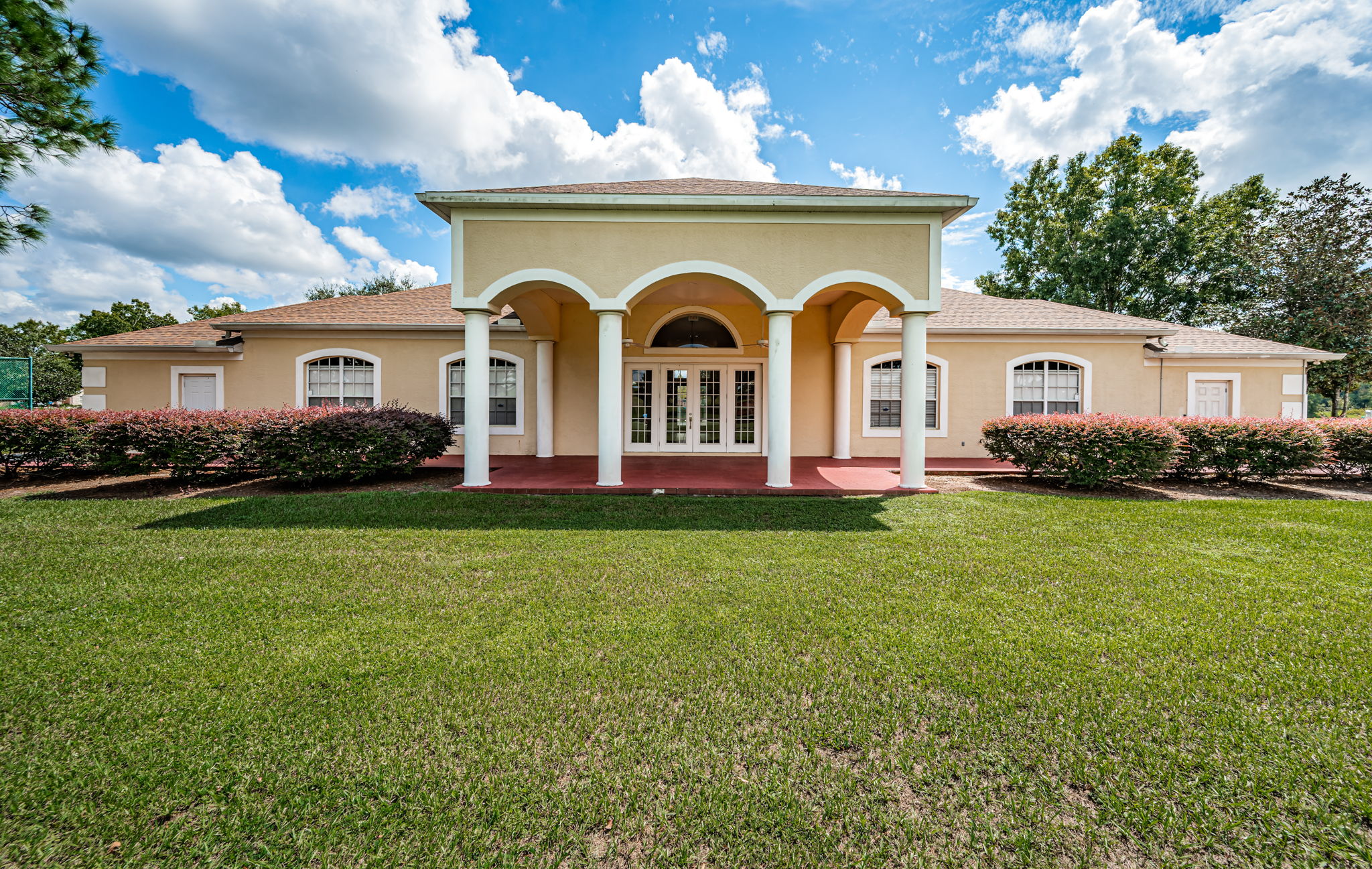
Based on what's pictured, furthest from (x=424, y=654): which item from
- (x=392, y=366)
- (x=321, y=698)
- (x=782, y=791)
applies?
(x=392, y=366)

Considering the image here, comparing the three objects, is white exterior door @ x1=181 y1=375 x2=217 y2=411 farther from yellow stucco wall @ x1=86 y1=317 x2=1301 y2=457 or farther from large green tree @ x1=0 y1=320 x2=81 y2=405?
large green tree @ x1=0 y1=320 x2=81 y2=405

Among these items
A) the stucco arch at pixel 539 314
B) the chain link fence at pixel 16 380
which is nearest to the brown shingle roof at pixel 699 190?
the stucco arch at pixel 539 314

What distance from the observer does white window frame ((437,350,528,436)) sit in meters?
12.8

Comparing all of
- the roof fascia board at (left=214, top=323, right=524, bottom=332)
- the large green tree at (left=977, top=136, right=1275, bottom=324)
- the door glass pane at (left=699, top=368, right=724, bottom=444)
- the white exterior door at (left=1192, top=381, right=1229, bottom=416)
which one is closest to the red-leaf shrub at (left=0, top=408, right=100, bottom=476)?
Answer: the roof fascia board at (left=214, top=323, right=524, bottom=332)

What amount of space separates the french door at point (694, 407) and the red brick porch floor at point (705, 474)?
1.52 ft

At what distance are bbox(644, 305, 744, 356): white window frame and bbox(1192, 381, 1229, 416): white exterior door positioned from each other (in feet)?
39.3

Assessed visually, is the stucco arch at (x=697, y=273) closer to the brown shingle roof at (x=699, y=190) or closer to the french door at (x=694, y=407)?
the brown shingle roof at (x=699, y=190)

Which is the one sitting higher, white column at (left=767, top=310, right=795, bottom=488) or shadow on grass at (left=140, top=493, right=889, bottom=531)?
white column at (left=767, top=310, right=795, bottom=488)

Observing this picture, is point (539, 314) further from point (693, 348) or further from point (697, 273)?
point (697, 273)

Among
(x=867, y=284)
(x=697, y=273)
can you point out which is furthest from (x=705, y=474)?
(x=867, y=284)

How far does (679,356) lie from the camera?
12.8m

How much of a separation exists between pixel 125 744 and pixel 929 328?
14.1 m

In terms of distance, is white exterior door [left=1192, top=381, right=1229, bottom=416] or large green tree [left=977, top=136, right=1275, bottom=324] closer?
white exterior door [left=1192, top=381, right=1229, bottom=416]

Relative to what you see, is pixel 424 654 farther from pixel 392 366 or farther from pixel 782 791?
pixel 392 366
